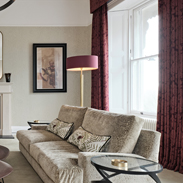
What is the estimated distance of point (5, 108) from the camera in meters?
6.43

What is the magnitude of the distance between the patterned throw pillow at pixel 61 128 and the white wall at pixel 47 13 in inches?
135

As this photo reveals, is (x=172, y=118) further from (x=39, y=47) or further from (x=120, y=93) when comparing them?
(x=39, y=47)

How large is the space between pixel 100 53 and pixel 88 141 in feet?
10.4

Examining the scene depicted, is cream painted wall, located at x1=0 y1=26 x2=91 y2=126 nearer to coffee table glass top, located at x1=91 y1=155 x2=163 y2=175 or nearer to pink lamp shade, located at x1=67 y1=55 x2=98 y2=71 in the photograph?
pink lamp shade, located at x1=67 y1=55 x2=98 y2=71

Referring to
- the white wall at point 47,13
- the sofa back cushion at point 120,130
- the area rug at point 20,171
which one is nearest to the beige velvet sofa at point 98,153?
the sofa back cushion at point 120,130

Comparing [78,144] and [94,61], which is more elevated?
[94,61]

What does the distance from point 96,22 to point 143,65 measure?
157 centimetres

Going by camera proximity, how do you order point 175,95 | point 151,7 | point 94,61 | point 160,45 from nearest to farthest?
point 175,95 → point 160,45 → point 94,61 → point 151,7

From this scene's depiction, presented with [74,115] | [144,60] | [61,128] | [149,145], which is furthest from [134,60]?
[149,145]

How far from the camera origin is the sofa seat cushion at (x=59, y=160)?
7.59ft

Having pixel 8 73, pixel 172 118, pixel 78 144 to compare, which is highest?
pixel 8 73

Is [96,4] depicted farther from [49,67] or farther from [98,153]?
[98,153]

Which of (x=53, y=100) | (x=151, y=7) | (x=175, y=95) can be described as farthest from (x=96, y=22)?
(x=175, y=95)

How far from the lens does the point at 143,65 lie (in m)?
5.19
